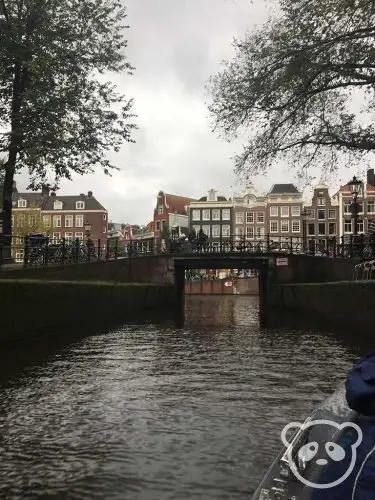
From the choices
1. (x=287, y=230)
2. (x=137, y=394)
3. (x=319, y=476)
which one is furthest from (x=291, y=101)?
(x=287, y=230)

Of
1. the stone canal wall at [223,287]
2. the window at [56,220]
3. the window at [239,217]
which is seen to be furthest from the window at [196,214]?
the window at [56,220]

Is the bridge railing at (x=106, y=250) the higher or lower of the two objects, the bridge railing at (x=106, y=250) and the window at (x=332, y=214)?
the lower

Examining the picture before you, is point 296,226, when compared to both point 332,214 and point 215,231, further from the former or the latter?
point 215,231

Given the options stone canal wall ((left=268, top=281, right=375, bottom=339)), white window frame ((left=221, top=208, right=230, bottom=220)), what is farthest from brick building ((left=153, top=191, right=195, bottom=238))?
stone canal wall ((left=268, top=281, right=375, bottom=339))

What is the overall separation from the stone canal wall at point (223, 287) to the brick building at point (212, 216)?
9085 mm

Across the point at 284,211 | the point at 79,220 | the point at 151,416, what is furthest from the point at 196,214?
the point at 151,416

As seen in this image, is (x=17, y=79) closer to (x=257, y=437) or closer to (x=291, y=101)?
(x=291, y=101)

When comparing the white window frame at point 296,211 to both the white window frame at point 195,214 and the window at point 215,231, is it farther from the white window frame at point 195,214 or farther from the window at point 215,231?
the white window frame at point 195,214

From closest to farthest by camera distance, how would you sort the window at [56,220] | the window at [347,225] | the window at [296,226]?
the window at [347,225]
the window at [296,226]
the window at [56,220]

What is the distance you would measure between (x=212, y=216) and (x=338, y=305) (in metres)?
52.0

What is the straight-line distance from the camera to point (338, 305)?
15.7 m

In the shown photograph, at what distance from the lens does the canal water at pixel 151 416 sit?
4.02 m

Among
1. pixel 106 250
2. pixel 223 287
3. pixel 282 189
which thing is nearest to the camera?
pixel 106 250

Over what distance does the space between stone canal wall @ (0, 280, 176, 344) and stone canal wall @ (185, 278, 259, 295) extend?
37.2 m
